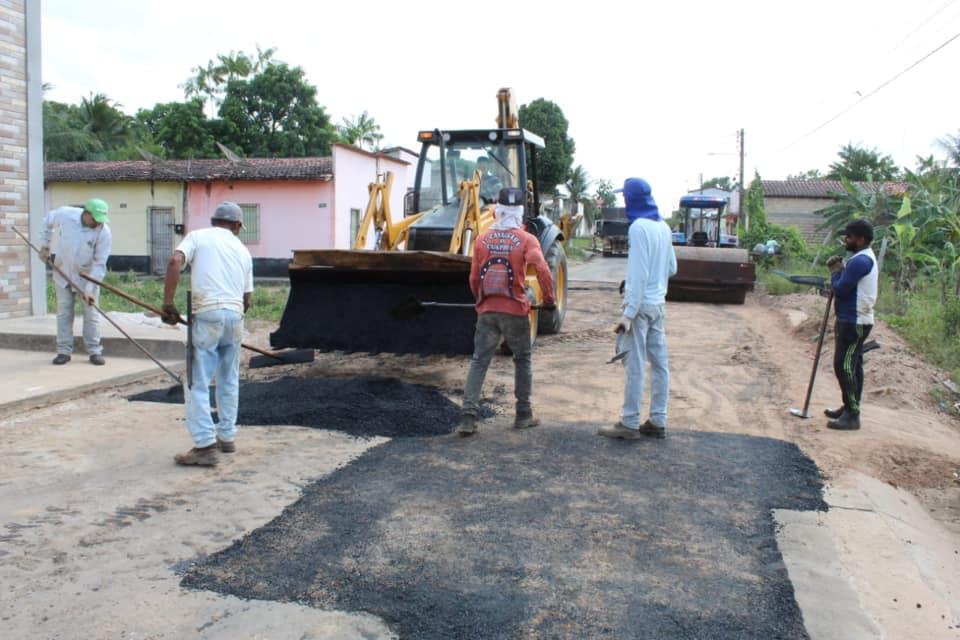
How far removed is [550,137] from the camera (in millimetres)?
39156

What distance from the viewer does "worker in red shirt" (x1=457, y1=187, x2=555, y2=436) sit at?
5984 mm

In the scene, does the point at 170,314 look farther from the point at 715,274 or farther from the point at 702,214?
the point at 702,214

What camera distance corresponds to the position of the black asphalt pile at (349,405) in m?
6.12

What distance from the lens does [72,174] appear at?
2572 cm

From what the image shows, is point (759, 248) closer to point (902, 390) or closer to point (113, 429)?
point (902, 390)

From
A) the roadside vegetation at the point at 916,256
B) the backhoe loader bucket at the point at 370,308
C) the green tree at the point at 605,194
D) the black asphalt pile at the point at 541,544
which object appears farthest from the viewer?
the green tree at the point at 605,194

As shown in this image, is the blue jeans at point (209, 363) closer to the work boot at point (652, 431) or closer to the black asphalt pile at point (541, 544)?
the black asphalt pile at point (541, 544)

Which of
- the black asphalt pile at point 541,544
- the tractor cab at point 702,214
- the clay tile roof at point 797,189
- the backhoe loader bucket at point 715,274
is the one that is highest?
the clay tile roof at point 797,189

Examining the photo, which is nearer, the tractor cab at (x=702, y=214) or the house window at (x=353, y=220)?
the house window at (x=353, y=220)

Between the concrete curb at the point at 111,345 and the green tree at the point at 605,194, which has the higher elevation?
the green tree at the point at 605,194

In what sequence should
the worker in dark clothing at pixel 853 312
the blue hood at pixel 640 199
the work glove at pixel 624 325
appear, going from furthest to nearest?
the worker in dark clothing at pixel 853 312
the blue hood at pixel 640 199
the work glove at pixel 624 325

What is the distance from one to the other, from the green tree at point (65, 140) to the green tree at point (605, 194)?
123 feet

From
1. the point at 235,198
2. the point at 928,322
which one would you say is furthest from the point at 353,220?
the point at 928,322

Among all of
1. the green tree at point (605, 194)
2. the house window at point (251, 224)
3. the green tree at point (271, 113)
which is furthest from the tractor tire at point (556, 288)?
the green tree at point (605, 194)
